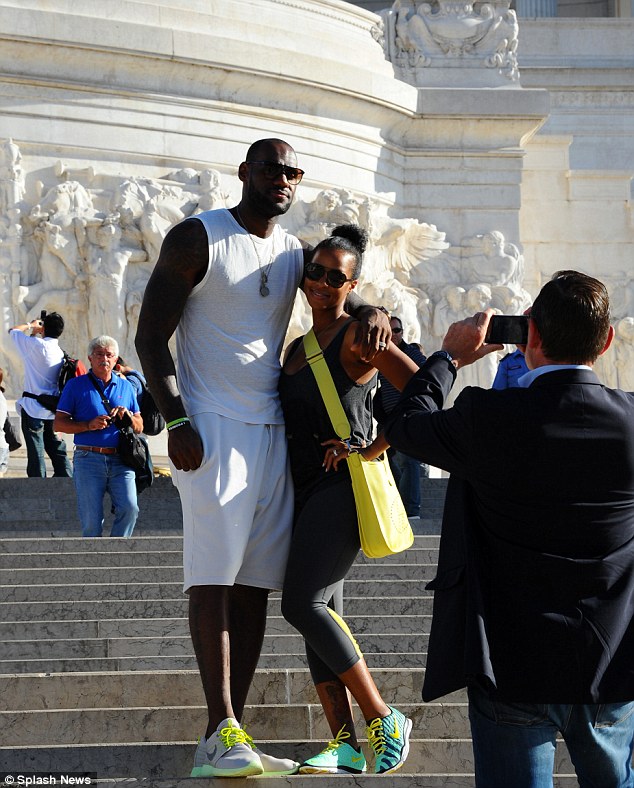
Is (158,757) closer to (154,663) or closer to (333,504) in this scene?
(333,504)

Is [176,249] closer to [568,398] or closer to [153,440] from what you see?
[568,398]

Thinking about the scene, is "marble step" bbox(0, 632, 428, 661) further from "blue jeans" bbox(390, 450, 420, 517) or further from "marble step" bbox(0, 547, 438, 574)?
"blue jeans" bbox(390, 450, 420, 517)

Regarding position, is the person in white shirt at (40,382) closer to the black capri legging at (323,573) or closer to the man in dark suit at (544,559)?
the black capri legging at (323,573)

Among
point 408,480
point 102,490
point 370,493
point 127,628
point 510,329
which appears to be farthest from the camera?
point 408,480

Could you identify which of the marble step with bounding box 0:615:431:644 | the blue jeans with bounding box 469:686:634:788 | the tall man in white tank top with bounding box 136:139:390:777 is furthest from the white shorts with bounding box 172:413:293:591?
the marble step with bounding box 0:615:431:644

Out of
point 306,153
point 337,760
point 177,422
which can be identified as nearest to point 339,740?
point 337,760

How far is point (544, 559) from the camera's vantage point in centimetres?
323

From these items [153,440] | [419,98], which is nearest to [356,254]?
[153,440]

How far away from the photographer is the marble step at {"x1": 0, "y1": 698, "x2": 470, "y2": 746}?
4926mm

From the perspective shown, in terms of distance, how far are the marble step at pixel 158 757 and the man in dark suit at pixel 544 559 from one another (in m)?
1.02

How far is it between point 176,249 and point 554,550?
1.79 metres

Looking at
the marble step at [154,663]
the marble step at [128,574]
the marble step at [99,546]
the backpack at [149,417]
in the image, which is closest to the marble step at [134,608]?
the marble step at [128,574]

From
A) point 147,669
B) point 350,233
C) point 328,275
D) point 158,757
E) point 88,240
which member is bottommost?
point 147,669

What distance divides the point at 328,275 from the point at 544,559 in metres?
1.62
